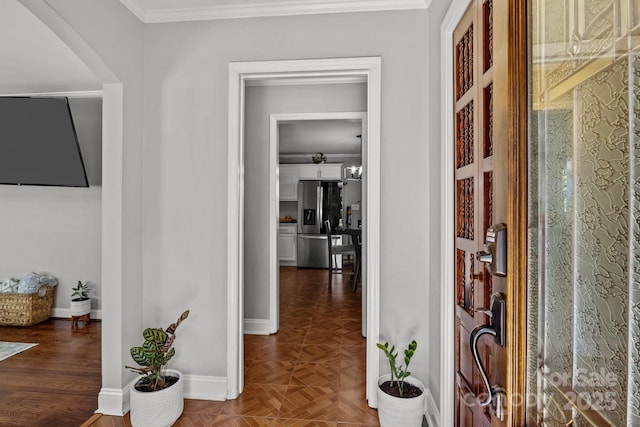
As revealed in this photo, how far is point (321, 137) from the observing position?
20.3ft

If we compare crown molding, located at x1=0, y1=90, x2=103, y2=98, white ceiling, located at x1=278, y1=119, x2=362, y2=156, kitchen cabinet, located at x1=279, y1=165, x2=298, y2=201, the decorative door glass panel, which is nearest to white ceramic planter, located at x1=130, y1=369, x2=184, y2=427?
the decorative door glass panel

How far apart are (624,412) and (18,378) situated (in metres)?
3.55

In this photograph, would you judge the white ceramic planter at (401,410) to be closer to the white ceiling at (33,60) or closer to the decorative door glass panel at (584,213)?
the decorative door glass panel at (584,213)

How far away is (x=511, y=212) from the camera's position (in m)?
0.79

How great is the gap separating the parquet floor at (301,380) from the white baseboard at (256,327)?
8 centimetres

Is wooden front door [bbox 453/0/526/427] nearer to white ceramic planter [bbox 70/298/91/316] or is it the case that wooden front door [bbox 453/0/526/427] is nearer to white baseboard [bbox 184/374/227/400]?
white baseboard [bbox 184/374/227/400]

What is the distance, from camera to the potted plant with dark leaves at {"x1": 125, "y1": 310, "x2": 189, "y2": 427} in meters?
2.00

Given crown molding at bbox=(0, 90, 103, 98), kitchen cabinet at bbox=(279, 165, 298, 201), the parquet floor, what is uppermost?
crown molding at bbox=(0, 90, 103, 98)

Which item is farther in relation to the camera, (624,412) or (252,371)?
(252,371)

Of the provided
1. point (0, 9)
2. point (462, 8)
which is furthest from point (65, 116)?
point (462, 8)

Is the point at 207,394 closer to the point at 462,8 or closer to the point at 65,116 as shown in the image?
the point at 462,8

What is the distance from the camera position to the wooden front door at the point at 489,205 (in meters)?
0.79

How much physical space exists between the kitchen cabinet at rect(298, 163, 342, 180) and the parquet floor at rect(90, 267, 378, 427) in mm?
3727

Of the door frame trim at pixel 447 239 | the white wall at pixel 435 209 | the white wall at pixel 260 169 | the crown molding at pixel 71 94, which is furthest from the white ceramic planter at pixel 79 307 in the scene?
the door frame trim at pixel 447 239
